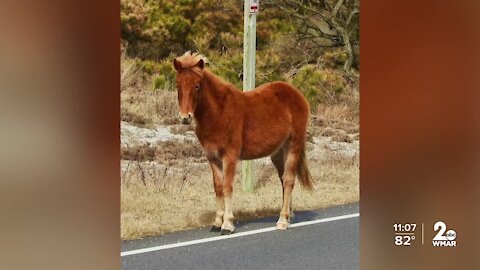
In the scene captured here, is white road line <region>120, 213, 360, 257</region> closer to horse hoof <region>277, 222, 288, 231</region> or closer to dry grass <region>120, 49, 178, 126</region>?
horse hoof <region>277, 222, 288, 231</region>

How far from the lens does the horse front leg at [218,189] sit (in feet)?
9.82

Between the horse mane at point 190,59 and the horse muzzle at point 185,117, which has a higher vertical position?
the horse mane at point 190,59

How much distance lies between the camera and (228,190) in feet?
9.84

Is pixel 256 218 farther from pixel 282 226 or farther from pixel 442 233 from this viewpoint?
pixel 442 233

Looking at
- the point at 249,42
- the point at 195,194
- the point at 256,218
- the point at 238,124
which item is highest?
the point at 249,42

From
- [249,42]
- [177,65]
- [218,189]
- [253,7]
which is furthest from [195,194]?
[253,7]

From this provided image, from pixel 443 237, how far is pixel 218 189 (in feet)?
3.87

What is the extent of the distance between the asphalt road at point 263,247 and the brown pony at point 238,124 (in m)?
0.07

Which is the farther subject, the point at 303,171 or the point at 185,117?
the point at 303,171

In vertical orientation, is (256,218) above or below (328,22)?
below

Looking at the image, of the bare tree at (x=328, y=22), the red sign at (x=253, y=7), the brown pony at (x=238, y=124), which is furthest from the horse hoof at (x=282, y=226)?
the red sign at (x=253, y=7)

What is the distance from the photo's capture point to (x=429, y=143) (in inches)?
119

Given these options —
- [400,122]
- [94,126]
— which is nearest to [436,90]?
[400,122]

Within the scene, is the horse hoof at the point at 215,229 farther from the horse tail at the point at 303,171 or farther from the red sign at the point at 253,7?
the red sign at the point at 253,7
